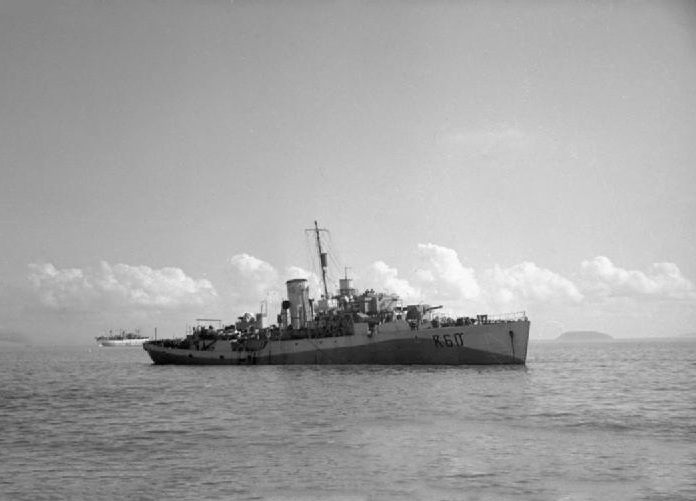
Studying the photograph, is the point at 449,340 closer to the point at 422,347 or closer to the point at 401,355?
the point at 422,347

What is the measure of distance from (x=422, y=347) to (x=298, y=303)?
749 inches

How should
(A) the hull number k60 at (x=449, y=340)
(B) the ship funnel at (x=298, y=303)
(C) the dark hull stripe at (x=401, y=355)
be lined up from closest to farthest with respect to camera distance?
1. (A) the hull number k60 at (x=449, y=340)
2. (C) the dark hull stripe at (x=401, y=355)
3. (B) the ship funnel at (x=298, y=303)

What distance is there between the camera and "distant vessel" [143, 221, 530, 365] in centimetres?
5419

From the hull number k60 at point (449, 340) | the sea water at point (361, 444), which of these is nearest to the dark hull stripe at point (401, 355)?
the hull number k60 at point (449, 340)

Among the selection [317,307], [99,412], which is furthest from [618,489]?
[317,307]

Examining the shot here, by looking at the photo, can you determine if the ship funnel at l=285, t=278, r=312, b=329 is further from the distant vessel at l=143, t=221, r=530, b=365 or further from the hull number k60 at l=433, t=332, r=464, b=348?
the hull number k60 at l=433, t=332, r=464, b=348

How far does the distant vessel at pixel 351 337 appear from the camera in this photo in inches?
2133

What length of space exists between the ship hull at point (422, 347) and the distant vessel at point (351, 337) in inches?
3.5

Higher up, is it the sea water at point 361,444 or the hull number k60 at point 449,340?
the hull number k60 at point 449,340

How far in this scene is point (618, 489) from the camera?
13.8 m

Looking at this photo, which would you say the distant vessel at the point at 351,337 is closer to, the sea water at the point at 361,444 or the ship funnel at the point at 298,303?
the ship funnel at the point at 298,303

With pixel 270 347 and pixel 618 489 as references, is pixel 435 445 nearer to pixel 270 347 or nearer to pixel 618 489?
pixel 618 489

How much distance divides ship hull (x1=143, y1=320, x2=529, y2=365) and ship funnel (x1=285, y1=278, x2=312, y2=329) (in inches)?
132

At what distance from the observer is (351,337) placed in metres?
58.7
